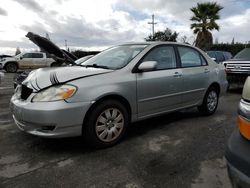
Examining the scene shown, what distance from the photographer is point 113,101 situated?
3.46m

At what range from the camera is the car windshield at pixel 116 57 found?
389cm

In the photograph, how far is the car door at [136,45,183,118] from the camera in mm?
3850

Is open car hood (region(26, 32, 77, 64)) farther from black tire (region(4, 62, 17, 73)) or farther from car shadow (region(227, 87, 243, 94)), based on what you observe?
black tire (region(4, 62, 17, 73))

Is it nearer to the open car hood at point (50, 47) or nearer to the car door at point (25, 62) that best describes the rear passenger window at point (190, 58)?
the open car hood at point (50, 47)

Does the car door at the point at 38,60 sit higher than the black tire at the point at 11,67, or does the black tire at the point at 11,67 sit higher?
the car door at the point at 38,60

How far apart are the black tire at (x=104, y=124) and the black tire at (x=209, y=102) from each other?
2146 millimetres

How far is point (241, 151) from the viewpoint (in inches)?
66.5

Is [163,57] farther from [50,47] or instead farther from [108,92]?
[50,47]

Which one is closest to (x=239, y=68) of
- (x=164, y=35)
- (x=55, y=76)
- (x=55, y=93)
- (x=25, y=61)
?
(x=55, y=76)

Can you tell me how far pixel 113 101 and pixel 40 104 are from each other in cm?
94

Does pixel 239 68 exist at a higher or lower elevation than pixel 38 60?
lower

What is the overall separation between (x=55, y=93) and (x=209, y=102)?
10.9 feet

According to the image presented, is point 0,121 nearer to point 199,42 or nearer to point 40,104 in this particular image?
point 40,104

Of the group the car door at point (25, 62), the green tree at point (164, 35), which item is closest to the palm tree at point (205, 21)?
the green tree at point (164, 35)
